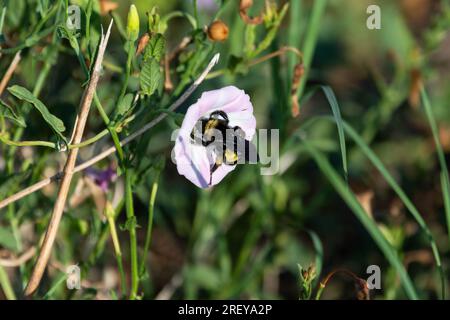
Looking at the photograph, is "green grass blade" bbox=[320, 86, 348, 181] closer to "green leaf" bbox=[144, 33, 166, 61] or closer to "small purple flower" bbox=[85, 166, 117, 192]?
"green leaf" bbox=[144, 33, 166, 61]

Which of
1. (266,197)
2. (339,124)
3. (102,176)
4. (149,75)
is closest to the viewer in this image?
(149,75)

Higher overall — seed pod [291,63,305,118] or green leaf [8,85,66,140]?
seed pod [291,63,305,118]

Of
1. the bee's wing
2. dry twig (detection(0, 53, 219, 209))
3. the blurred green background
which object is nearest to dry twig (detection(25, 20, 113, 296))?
dry twig (detection(0, 53, 219, 209))

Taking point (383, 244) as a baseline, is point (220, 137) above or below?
above

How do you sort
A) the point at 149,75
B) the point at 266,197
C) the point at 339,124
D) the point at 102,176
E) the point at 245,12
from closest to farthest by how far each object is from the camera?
the point at 149,75
the point at 339,124
the point at 245,12
the point at 102,176
the point at 266,197

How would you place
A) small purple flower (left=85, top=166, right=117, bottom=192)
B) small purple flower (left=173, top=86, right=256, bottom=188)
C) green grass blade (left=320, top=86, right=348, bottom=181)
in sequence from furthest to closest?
small purple flower (left=85, top=166, right=117, bottom=192) → green grass blade (left=320, top=86, right=348, bottom=181) → small purple flower (left=173, top=86, right=256, bottom=188)

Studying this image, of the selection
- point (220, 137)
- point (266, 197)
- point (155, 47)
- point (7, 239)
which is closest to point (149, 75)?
point (155, 47)

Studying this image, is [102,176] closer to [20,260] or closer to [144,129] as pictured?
[20,260]

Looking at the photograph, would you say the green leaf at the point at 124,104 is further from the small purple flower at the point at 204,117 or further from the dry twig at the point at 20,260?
the dry twig at the point at 20,260
